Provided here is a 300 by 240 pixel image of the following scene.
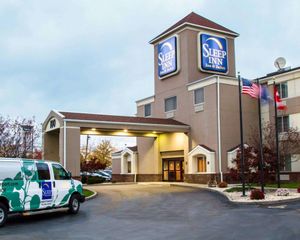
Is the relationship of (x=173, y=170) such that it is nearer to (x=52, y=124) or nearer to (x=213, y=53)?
(x=213, y=53)

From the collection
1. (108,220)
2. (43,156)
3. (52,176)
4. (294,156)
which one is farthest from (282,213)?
(43,156)

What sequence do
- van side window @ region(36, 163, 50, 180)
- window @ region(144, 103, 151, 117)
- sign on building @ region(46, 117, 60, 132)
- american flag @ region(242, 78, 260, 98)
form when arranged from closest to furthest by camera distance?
van side window @ region(36, 163, 50, 180)
american flag @ region(242, 78, 260, 98)
sign on building @ region(46, 117, 60, 132)
window @ region(144, 103, 151, 117)

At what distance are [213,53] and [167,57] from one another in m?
4.48

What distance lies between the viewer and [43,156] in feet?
125

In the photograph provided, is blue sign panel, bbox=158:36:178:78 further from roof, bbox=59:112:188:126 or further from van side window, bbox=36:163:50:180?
van side window, bbox=36:163:50:180

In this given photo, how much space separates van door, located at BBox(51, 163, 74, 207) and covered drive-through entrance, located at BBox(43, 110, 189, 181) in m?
15.7

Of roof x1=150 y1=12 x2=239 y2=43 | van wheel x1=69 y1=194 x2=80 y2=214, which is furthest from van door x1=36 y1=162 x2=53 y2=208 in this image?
roof x1=150 y1=12 x2=239 y2=43

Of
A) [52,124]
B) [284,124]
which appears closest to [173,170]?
[284,124]

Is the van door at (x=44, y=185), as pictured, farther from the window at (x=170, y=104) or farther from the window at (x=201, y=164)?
the window at (x=170, y=104)

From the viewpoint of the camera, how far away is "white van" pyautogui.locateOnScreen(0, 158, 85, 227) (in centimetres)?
1465

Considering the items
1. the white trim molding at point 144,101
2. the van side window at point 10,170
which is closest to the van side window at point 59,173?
the van side window at point 10,170

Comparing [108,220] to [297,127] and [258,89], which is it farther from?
[297,127]

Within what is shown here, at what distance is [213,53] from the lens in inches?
1661

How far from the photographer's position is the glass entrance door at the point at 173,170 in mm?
41062
